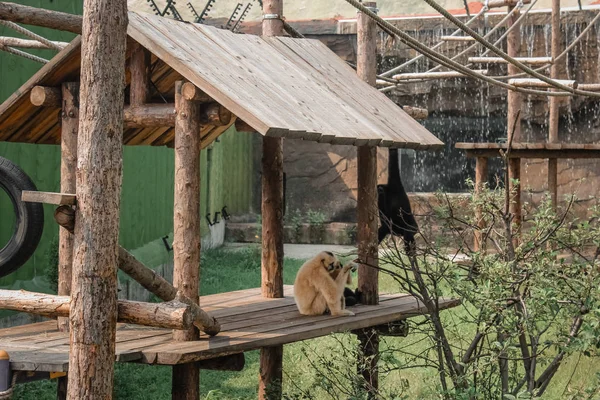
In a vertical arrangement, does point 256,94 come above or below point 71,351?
above

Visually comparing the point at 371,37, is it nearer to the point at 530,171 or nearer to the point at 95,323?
the point at 95,323

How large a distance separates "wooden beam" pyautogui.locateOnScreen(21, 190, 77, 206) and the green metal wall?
487 cm

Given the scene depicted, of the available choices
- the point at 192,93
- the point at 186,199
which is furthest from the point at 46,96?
the point at 186,199

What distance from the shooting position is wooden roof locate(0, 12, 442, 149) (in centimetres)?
620

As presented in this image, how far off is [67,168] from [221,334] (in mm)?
1608

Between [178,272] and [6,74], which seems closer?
[178,272]

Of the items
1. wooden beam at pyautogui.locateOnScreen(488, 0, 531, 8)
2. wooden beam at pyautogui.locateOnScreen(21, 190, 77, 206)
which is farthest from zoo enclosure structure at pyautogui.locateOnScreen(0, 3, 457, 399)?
wooden beam at pyautogui.locateOnScreen(488, 0, 531, 8)

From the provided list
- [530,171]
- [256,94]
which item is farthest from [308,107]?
[530,171]

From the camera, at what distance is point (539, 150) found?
13539 mm

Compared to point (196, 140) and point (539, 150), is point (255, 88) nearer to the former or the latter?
point (196, 140)

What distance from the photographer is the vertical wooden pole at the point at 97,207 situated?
4.79 meters

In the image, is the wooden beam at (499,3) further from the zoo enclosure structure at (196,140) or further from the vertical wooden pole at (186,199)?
the vertical wooden pole at (186,199)

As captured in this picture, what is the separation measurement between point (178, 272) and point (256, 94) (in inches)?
50.7

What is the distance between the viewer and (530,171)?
20.1 m
